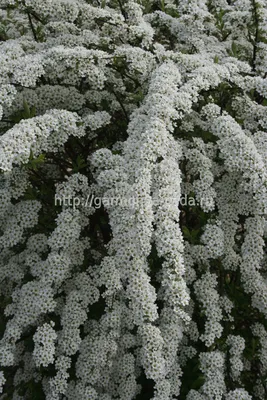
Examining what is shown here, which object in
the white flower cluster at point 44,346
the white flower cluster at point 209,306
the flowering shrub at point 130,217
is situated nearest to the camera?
the flowering shrub at point 130,217

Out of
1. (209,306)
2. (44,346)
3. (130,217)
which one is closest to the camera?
(130,217)

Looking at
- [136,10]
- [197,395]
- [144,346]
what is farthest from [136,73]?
[197,395]

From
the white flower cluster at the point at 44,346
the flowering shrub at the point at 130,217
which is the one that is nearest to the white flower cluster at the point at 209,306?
the flowering shrub at the point at 130,217

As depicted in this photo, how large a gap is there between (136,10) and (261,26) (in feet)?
4.15

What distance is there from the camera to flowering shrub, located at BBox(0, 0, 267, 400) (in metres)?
2.95

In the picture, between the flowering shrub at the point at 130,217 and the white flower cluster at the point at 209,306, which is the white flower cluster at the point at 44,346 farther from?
the white flower cluster at the point at 209,306

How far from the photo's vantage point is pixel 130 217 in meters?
2.65

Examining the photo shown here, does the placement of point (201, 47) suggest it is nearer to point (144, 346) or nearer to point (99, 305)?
point (99, 305)

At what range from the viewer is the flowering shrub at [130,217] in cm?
295

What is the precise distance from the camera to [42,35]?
468 cm

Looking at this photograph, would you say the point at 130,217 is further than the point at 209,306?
No

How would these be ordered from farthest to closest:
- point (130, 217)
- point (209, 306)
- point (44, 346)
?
1. point (209, 306)
2. point (44, 346)
3. point (130, 217)

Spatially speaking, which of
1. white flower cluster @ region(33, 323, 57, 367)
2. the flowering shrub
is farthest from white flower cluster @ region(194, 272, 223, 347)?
white flower cluster @ region(33, 323, 57, 367)

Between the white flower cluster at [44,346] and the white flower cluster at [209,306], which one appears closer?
the white flower cluster at [44,346]
